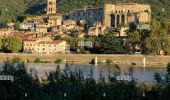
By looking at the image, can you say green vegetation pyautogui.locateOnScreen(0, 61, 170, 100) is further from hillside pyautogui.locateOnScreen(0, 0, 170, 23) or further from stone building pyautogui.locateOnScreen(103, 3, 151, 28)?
hillside pyautogui.locateOnScreen(0, 0, 170, 23)

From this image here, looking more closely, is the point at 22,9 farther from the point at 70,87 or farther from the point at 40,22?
the point at 70,87

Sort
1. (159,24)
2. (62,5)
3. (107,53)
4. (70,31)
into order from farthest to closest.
→ (62,5) → (70,31) → (159,24) → (107,53)

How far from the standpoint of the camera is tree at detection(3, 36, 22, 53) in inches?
1383

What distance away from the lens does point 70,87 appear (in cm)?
952

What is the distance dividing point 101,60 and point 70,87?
23442 mm

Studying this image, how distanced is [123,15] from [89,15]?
3.63 meters

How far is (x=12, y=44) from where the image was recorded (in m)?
35.2

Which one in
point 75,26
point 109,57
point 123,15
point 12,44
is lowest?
point 109,57

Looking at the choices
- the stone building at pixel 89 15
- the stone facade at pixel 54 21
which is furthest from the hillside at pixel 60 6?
the stone facade at pixel 54 21

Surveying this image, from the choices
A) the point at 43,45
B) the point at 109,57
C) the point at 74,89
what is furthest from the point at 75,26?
the point at 74,89

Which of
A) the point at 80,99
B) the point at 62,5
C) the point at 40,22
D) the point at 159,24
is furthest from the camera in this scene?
the point at 62,5

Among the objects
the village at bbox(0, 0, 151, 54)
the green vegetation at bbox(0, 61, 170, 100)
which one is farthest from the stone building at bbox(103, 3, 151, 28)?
the green vegetation at bbox(0, 61, 170, 100)

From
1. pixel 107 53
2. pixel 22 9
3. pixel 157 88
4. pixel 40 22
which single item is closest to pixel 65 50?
pixel 107 53

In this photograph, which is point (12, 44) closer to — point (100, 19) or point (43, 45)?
point (43, 45)
